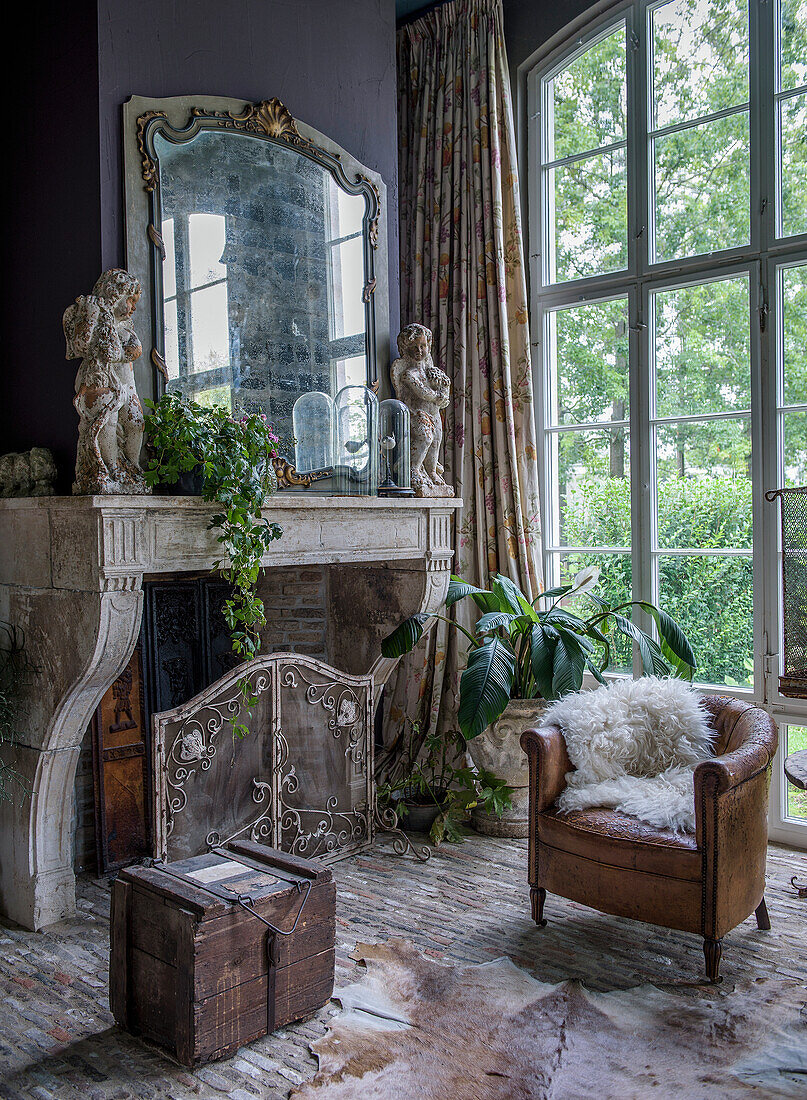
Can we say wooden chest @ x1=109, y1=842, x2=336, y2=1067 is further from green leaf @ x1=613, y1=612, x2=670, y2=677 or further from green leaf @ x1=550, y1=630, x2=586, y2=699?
green leaf @ x1=613, y1=612, x2=670, y2=677

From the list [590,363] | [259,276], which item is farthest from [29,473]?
[590,363]

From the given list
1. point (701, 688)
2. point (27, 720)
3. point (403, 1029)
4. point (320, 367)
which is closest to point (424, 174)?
point (320, 367)

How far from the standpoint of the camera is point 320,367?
3326 millimetres

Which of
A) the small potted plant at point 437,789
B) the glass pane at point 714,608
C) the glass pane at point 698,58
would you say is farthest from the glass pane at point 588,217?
the small potted plant at point 437,789

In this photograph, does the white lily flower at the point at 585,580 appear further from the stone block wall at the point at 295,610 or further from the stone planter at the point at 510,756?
the stone block wall at the point at 295,610

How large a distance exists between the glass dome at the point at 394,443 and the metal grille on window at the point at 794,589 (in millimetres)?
1362

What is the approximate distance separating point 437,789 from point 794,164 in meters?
2.72

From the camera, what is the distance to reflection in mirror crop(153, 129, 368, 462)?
290cm

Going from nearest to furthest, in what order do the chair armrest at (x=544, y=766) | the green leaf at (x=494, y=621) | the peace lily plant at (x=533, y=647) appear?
1. the chair armrest at (x=544, y=766)
2. the peace lily plant at (x=533, y=647)
3. the green leaf at (x=494, y=621)

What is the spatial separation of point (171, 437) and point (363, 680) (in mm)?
1195

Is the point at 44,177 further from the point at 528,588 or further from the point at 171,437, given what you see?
the point at 528,588

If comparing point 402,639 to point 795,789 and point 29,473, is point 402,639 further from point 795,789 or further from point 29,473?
point 795,789

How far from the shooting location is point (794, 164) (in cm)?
327

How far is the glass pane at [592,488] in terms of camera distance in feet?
12.3
